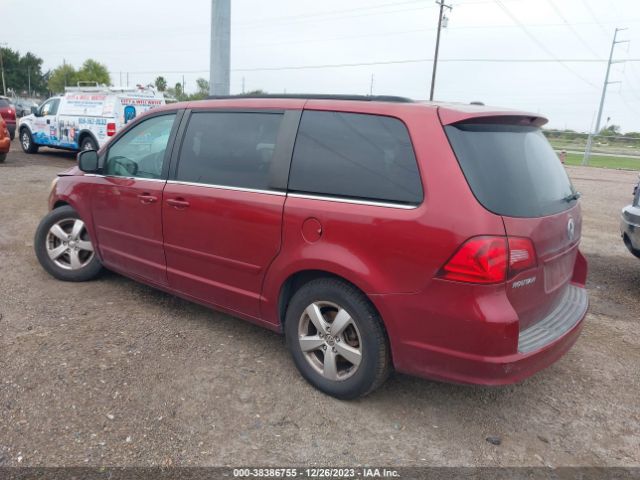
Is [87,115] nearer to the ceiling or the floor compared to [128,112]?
nearer to the floor

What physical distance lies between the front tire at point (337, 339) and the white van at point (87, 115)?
11014mm

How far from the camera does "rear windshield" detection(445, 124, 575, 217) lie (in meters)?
2.47

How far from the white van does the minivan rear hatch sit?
11.5m

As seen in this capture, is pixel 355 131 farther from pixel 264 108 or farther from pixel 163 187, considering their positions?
pixel 163 187

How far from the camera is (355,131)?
2834 millimetres

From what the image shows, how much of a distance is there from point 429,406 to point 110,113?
11.9 metres

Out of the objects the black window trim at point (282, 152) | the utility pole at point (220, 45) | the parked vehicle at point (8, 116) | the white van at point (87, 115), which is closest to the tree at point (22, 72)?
the parked vehicle at point (8, 116)

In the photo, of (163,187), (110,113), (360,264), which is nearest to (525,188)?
(360,264)

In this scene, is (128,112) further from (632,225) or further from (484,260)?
(484,260)

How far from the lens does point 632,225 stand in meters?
4.74

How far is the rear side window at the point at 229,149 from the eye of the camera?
125 inches

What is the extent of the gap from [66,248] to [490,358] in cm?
388

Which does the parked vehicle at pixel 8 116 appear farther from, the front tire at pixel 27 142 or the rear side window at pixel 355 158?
the rear side window at pixel 355 158

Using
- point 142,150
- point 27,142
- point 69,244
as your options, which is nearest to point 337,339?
point 142,150
